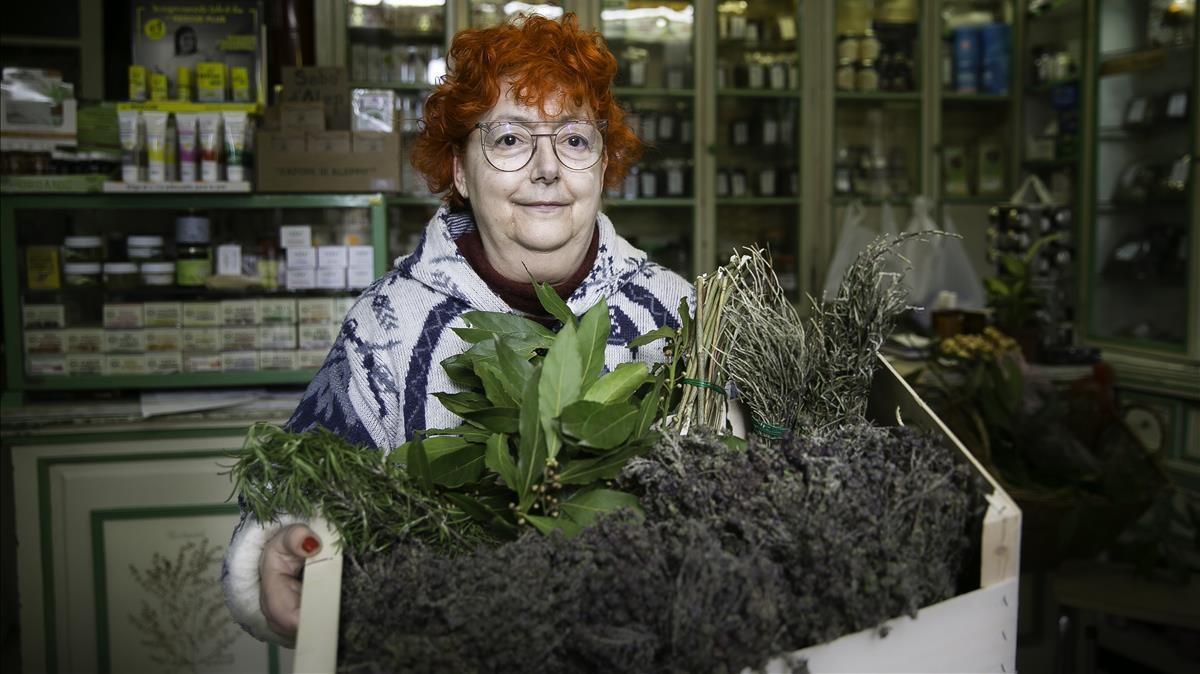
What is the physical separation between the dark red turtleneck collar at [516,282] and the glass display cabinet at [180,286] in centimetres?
115

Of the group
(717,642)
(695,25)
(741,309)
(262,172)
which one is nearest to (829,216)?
(695,25)

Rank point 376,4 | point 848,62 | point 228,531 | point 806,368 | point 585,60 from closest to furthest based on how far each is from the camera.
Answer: point 806,368
point 585,60
point 228,531
point 376,4
point 848,62

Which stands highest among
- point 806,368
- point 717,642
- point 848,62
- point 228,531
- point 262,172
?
point 848,62

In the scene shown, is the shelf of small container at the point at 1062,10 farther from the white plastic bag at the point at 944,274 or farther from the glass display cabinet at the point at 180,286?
the glass display cabinet at the point at 180,286

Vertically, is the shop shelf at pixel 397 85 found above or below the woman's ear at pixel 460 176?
above

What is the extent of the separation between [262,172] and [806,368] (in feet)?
6.16

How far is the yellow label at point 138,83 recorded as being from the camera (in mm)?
2562

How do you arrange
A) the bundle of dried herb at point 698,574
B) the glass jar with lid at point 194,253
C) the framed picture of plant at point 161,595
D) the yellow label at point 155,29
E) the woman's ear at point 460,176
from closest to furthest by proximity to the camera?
the bundle of dried herb at point 698,574, the woman's ear at point 460,176, the framed picture of plant at point 161,595, the glass jar with lid at point 194,253, the yellow label at point 155,29

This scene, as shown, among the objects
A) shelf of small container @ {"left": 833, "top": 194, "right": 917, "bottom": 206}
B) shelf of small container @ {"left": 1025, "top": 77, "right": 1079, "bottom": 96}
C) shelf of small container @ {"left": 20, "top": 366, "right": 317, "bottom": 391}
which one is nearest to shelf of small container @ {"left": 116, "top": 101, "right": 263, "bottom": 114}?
shelf of small container @ {"left": 20, "top": 366, "right": 317, "bottom": 391}

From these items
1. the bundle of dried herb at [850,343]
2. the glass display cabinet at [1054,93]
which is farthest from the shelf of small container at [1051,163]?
the bundle of dried herb at [850,343]

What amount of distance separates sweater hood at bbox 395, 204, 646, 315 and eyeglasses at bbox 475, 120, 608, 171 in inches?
5.6

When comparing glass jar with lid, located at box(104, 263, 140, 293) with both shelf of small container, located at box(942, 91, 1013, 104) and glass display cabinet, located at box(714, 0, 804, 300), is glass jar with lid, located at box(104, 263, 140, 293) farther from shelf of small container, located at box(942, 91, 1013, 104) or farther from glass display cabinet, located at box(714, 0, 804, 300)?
shelf of small container, located at box(942, 91, 1013, 104)

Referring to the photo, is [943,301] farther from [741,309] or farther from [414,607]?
[414,607]

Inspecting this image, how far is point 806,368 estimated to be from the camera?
97cm
